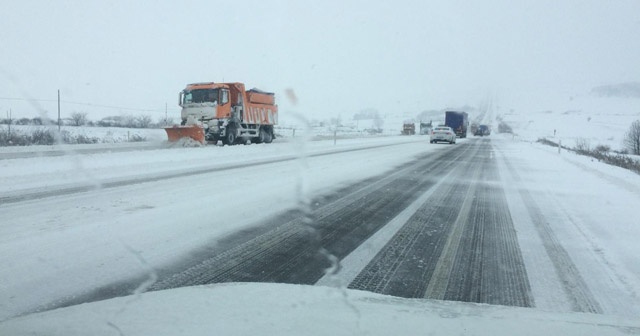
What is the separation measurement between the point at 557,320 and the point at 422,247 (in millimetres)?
2216

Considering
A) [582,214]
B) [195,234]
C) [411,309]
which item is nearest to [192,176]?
[195,234]

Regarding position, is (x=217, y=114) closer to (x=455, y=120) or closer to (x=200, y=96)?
(x=200, y=96)

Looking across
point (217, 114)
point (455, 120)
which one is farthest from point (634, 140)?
point (217, 114)

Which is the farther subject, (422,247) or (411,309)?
(422,247)

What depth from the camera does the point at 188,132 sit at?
23.2 metres

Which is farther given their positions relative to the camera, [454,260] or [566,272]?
[454,260]

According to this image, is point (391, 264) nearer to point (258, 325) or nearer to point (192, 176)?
point (258, 325)

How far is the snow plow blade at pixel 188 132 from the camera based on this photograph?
23.2 m

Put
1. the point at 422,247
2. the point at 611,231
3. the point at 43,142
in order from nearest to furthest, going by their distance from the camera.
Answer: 1. the point at 422,247
2. the point at 611,231
3. the point at 43,142

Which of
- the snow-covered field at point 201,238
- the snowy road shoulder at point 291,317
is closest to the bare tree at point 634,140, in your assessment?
the snow-covered field at point 201,238

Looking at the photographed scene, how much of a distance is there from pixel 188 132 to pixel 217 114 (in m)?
1.91

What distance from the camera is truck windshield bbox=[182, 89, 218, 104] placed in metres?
24.2

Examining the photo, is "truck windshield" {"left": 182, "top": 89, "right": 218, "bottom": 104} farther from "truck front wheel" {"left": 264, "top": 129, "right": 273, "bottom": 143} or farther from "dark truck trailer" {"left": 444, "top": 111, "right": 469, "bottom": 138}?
"dark truck trailer" {"left": 444, "top": 111, "right": 469, "bottom": 138}

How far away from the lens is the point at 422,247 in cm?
519
